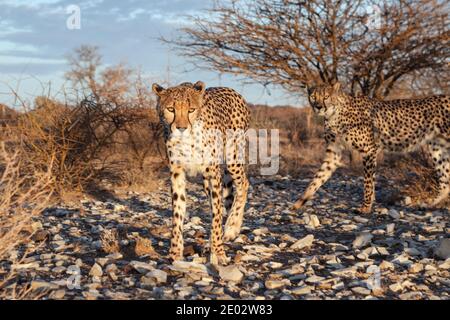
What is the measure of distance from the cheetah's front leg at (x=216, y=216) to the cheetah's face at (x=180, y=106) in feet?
Result: 1.53

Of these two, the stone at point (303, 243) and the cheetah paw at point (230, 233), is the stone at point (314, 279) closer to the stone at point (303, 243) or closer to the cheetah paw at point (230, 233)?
the stone at point (303, 243)

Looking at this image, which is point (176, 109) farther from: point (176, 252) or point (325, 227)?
point (325, 227)

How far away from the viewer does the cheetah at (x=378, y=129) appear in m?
7.87

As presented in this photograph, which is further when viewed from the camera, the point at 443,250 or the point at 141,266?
the point at 443,250

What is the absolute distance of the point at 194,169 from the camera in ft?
17.0

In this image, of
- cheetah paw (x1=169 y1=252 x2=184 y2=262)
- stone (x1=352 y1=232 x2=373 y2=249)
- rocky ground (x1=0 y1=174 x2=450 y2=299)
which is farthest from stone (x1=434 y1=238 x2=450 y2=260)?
cheetah paw (x1=169 y1=252 x2=184 y2=262)

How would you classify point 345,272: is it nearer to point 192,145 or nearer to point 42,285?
point 192,145

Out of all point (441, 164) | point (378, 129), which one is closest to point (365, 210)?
point (378, 129)

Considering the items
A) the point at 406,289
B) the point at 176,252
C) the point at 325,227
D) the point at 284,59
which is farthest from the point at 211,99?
the point at 284,59

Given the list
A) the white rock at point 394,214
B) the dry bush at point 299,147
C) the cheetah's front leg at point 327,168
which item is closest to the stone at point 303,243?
the white rock at point 394,214

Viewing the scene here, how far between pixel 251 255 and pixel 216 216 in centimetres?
47

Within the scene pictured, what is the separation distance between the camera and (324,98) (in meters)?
7.73

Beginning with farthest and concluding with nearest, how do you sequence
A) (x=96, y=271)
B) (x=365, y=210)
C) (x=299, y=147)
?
(x=299, y=147), (x=365, y=210), (x=96, y=271)
